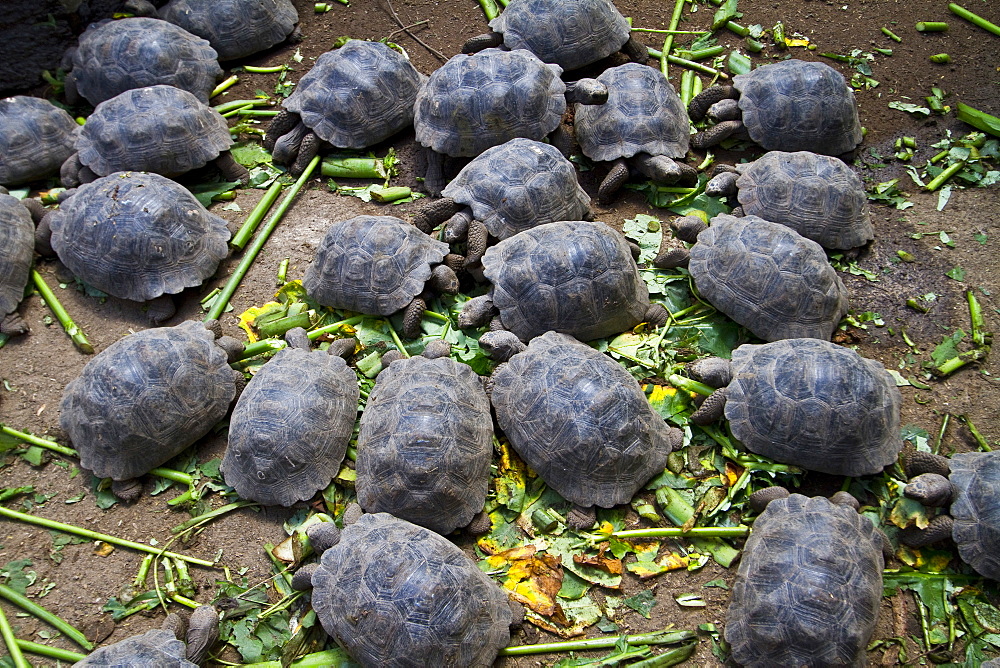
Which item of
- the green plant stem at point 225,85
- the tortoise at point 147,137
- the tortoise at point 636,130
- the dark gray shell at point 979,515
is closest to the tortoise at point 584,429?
the dark gray shell at point 979,515

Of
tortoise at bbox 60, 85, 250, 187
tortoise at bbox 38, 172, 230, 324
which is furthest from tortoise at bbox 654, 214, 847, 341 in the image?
tortoise at bbox 60, 85, 250, 187

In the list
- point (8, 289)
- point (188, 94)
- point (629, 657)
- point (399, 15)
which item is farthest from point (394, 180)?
point (629, 657)

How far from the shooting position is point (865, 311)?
6.29 m

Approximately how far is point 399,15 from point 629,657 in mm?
7708

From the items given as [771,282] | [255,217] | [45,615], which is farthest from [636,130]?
[45,615]

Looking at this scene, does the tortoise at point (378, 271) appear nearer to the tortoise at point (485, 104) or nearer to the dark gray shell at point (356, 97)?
the tortoise at point (485, 104)

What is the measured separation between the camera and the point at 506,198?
248 inches

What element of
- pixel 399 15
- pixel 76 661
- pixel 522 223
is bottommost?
pixel 76 661

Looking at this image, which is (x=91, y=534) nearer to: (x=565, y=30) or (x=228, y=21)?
(x=228, y=21)

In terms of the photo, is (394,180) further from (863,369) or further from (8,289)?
(863,369)

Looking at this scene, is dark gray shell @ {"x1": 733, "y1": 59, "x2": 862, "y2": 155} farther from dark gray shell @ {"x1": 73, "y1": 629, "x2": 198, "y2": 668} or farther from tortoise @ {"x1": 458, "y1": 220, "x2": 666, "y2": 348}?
dark gray shell @ {"x1": 73, "y1": 629, "x2": 198, "y2": 668}

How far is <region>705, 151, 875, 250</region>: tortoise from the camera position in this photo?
644cm

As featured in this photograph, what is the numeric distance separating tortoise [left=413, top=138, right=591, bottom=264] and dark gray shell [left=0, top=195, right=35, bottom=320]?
3547 mm

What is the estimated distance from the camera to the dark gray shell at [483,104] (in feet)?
22.6
